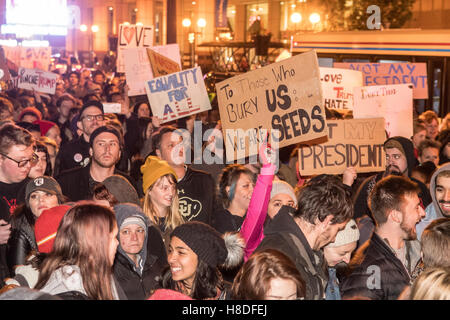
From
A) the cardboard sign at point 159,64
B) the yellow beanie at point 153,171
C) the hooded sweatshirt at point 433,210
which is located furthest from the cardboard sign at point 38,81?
the hooded sweatshirt at point 433,210

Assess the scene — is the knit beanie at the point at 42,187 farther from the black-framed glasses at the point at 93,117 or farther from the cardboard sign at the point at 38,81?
the cardboard sign at the point at 38,81

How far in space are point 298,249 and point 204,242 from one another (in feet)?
2.00

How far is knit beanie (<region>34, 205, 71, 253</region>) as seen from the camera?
12.9 ft

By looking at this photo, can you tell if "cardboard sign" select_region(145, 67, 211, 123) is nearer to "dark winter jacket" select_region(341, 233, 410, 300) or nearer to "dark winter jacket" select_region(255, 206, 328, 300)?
"dark winter jacket" select_region(255, 206, 328, 300)

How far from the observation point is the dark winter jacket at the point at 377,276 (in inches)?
146

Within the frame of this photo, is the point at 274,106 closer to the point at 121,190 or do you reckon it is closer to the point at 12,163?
the point at 121,190

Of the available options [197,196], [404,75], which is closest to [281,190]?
[197,196]

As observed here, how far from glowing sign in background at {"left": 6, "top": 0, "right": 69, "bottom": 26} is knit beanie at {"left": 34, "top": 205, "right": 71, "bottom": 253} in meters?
32.6

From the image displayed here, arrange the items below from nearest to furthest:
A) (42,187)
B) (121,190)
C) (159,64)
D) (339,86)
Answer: (42,187)
(121,190)
(159,64)
(339,86)

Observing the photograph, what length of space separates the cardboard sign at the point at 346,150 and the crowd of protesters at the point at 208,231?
23 cm

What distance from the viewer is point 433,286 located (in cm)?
285

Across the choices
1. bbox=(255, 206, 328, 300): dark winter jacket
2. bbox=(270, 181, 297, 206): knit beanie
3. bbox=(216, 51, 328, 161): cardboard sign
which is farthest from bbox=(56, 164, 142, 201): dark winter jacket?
bbox=(255, 206, 328, 300): dark winter jacket

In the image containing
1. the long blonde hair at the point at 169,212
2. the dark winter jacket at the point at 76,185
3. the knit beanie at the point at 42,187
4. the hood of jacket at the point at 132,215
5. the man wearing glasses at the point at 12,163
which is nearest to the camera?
the hood of jacket at the point at 132,215
